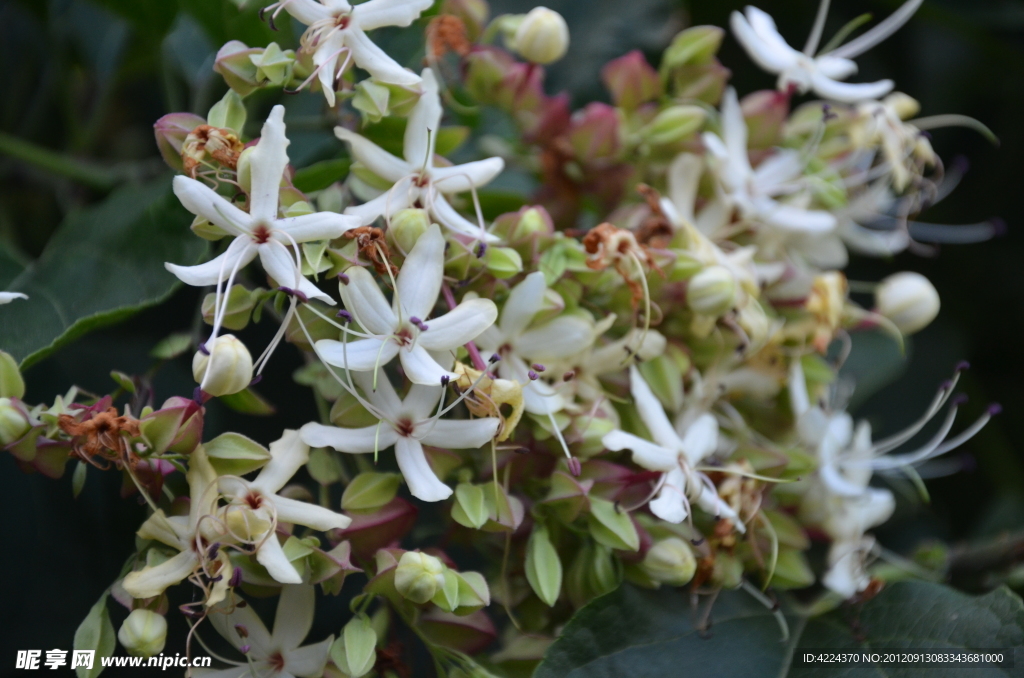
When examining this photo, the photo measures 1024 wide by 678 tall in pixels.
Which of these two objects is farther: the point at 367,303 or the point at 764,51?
the point at 764,51

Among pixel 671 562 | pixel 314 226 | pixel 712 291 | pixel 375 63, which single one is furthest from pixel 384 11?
pixel 671 562

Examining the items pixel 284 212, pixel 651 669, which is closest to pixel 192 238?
pixel 284 212

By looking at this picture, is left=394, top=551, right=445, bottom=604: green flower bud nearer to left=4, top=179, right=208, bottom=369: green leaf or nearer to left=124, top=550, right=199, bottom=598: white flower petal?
left=124, top=550, right=199, bottom=598: white flower petal

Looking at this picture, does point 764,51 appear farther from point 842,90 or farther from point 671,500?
point 671,500

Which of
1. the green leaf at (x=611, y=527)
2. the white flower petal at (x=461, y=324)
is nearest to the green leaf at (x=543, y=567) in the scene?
the green leaf at (x=611, y=527)

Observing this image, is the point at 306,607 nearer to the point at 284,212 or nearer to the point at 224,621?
the point at 224,621

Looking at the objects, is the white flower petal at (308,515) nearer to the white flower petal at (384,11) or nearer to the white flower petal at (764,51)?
the white flower petal at (384,11)
